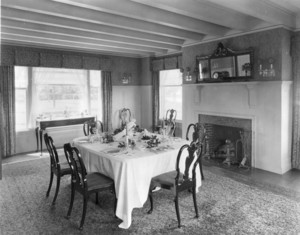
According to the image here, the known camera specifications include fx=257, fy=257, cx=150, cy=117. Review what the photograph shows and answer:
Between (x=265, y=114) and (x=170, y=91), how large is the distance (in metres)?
3.09

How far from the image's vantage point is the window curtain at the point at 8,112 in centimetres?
564

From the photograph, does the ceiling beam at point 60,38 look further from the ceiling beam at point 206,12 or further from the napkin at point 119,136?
the ceiling beam at point 206,12

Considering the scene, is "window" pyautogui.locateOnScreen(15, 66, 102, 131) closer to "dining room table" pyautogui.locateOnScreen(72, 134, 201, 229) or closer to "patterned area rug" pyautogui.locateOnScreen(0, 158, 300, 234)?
"patterned area rug" pyautogui.locateOnScreen(0, 158, 300, 234)

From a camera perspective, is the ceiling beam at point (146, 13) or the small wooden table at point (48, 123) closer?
the ceiling beam at point (146, 13)

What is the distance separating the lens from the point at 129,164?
286 cm

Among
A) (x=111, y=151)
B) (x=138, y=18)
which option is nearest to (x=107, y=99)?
(x=138, y=18)

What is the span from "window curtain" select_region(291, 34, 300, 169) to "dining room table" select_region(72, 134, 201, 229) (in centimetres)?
218

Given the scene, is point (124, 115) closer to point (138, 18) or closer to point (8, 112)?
point (8, 112)

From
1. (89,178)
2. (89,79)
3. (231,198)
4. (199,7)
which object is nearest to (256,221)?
(231,198)

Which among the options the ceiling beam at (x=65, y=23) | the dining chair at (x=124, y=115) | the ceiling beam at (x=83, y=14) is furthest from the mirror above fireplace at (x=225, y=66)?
the dining chair at (x=124, y=115)

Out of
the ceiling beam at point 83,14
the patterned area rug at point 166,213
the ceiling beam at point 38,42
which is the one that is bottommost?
the patterned area rug at point 166,213

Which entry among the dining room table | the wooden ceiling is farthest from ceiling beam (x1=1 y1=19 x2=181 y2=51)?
the dining room table

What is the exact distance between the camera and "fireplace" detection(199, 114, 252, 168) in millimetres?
4914

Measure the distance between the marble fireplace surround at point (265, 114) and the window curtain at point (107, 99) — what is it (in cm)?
318
